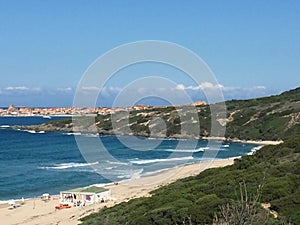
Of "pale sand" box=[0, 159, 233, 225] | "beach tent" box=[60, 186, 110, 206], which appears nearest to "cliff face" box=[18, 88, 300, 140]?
"pale sand" box=[0, 159, 233, 225]

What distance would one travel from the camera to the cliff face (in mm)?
86938

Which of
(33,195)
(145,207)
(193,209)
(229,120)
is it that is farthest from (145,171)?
(229,120)

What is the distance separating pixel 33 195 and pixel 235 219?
2881cm

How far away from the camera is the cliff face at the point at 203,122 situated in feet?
285

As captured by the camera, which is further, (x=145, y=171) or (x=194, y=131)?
(x=194, y=131)

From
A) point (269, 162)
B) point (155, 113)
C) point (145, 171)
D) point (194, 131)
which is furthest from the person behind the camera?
point (155, 113)

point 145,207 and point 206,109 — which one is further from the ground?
point 206,109

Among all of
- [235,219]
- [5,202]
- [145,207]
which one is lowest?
[5,202]

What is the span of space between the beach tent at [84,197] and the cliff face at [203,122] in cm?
5482

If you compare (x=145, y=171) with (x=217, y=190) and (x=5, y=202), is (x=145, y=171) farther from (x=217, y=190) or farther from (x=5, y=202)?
(x=217, y=190)

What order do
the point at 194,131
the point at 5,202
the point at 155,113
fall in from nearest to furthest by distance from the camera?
1. the point at 5,202
2. the point at 194,131
3. the point at 155,113

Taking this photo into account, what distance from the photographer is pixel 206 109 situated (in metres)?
107

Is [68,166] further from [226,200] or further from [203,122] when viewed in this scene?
[203,122]

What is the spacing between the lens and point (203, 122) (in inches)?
3863
